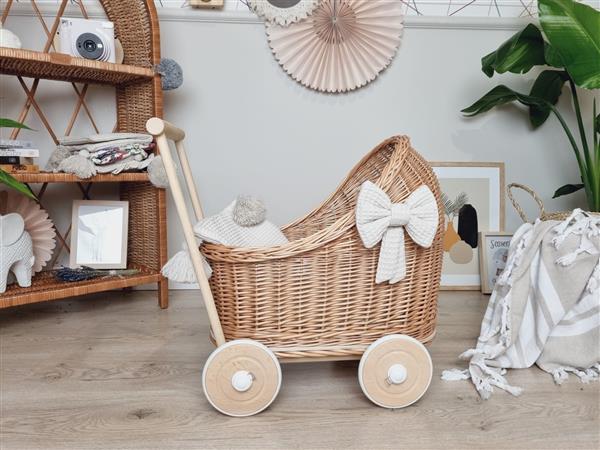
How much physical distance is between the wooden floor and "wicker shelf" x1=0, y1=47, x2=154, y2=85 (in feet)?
2.69

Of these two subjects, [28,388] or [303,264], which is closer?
[303,264]

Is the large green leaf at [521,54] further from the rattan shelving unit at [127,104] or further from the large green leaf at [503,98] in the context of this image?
the rattan shelving unit at [127,104]

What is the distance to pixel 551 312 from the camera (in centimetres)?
120

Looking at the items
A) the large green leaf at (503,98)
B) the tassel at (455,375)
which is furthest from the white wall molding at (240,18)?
the tassel at (455,375)

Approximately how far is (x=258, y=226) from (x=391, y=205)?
0.34 m

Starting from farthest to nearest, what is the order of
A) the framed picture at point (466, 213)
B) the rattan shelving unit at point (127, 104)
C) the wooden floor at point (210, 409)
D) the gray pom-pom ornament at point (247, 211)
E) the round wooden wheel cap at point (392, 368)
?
the framed picture at point (466, 213)
the rattan shelving unit at point (127, 104)
the gray pom-pom ornament at point (247, 211)
the round wooden wheel cap at point (392, 368)
the wooden floor at point (210, 409)

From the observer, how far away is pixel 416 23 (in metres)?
1.90

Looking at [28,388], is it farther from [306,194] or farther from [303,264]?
[306,194]

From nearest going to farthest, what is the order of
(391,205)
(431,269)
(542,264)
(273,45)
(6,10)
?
(391,205) < (431,269) < (542,264) < (6,10) < (273,45)

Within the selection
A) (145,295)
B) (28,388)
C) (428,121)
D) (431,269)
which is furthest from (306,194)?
(28,388)

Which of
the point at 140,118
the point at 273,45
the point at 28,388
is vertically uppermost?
the point at 273,45

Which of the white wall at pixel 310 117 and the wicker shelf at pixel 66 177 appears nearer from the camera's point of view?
the wicker shelf at pixel 66 177

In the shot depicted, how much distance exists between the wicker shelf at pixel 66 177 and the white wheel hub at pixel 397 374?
1068mm

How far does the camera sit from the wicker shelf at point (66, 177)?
56.5 inches
